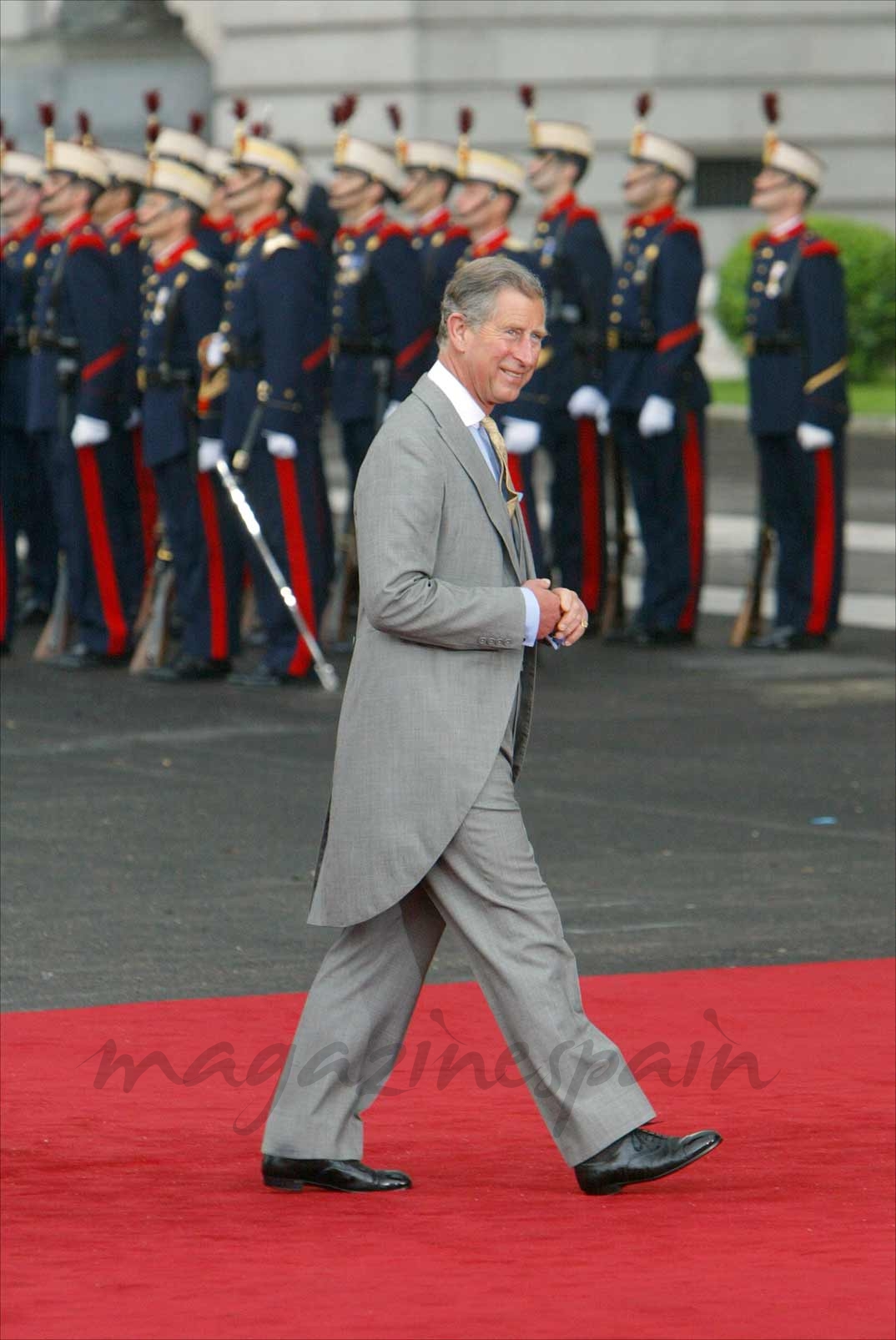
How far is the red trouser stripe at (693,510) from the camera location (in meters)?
13.5

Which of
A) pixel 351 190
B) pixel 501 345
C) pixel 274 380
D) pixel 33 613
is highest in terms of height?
pixel 501 345

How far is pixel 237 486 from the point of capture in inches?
482

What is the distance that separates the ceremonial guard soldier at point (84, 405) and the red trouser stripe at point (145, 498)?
12cm

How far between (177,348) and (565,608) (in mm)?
7583

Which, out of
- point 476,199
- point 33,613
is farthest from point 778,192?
point 33,613

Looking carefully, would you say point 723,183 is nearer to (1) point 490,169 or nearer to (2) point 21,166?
(2) point 21,166

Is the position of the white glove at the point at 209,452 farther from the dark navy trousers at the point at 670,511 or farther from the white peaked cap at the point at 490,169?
the dark navy trousers at the point at 670,511

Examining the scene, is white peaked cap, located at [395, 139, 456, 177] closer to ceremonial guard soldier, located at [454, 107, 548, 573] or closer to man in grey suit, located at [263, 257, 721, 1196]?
ceremonial guard soldier, located at [454, 107, 548, 573]

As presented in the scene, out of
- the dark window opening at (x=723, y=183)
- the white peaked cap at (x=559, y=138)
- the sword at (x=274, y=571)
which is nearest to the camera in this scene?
the sword at (x=274, y=571)

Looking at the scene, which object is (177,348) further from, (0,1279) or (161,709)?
(0,1279)

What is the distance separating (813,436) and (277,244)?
2620 mm

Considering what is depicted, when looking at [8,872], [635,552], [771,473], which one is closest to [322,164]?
[635,552]

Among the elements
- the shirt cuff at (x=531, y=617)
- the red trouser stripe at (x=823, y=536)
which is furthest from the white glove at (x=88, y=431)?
the shirt cuff at (x=531, y=617)

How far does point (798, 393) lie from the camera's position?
13.1 meters
